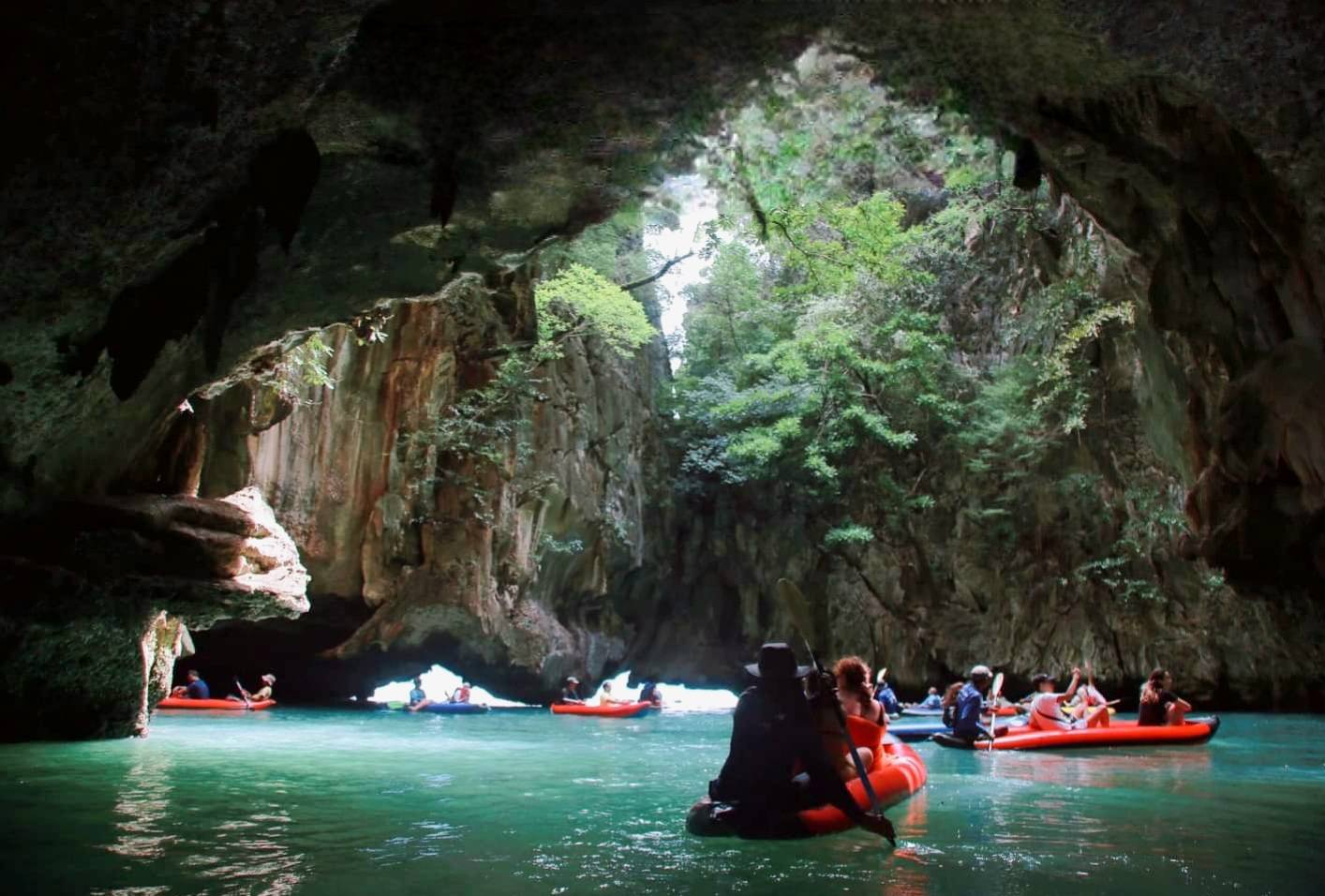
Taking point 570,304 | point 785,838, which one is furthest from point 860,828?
point 570,304

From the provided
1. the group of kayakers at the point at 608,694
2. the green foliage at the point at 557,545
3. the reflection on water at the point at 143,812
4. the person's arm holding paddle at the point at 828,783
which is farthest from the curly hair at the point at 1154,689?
the reflection on water at the point at 143,812

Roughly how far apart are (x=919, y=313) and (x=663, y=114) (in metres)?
15.9

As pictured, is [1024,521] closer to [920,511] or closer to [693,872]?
[920,511]

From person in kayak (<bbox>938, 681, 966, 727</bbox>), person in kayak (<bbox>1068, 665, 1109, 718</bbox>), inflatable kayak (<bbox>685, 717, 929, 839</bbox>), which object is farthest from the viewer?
person in kayak (<bbox>1068, 665, 1109, 718</bbox>)

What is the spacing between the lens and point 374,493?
53.5ft

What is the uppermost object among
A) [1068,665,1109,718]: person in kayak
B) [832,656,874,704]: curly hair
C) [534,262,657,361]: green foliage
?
[534,262,657,361]: green foliage

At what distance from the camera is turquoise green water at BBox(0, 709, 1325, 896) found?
4.50 metres

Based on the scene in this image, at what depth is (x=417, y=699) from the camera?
19.4 m

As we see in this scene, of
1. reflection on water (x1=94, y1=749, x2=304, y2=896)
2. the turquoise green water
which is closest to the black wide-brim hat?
the turquoise green water

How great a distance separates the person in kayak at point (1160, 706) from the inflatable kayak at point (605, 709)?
868cm

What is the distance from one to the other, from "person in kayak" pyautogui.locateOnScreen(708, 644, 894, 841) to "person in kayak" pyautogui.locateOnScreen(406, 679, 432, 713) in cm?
1466

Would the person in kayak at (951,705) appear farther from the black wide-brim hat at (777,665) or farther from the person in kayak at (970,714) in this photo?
the black wide-brim hat at (777,665)

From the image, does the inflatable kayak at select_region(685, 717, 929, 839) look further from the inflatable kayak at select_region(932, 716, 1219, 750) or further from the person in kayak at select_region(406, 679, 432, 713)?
the person in kayak at select_region(406, 679, 432, 713)

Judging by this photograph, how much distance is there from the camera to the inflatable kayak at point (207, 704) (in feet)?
53.1
